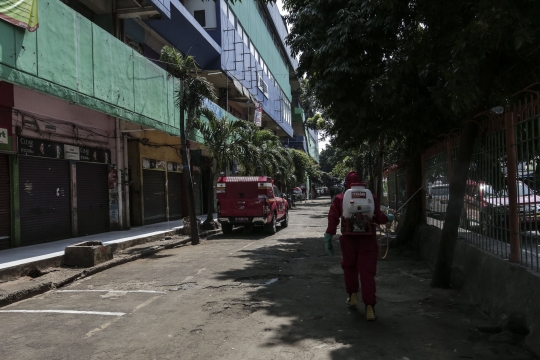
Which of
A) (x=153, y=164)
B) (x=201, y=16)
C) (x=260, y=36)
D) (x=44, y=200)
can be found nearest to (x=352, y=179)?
(x=44, y=200)

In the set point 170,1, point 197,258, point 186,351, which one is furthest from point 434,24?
point 170,1

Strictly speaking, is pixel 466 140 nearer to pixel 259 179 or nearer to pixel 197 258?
pixel 197 258

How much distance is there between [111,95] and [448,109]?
840 cm

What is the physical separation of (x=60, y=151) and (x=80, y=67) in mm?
3166

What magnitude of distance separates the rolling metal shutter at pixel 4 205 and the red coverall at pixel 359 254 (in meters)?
8.37

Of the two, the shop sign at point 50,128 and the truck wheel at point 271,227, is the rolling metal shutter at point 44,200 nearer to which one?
the shop sign at point 50,128

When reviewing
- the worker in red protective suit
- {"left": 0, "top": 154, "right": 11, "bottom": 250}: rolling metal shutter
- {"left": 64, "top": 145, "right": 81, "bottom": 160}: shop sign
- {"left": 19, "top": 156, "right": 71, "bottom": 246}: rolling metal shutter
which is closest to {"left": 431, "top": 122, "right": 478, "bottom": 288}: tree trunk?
the worker in red protective suit

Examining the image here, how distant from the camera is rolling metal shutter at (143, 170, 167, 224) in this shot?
Result: 17.8 metres

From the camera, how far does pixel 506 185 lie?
16.7 feet

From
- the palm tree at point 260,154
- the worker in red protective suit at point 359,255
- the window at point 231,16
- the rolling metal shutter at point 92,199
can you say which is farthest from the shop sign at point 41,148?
the window at point 231,16

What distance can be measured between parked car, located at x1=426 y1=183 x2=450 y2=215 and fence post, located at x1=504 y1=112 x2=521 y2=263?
2.95 m

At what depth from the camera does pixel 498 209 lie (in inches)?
215

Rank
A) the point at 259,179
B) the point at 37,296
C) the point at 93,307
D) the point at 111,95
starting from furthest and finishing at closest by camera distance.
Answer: the point at 259,179, the point at 111,95, the point at 37,296, the point at 93,307

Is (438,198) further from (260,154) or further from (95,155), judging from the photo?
(260,154)
